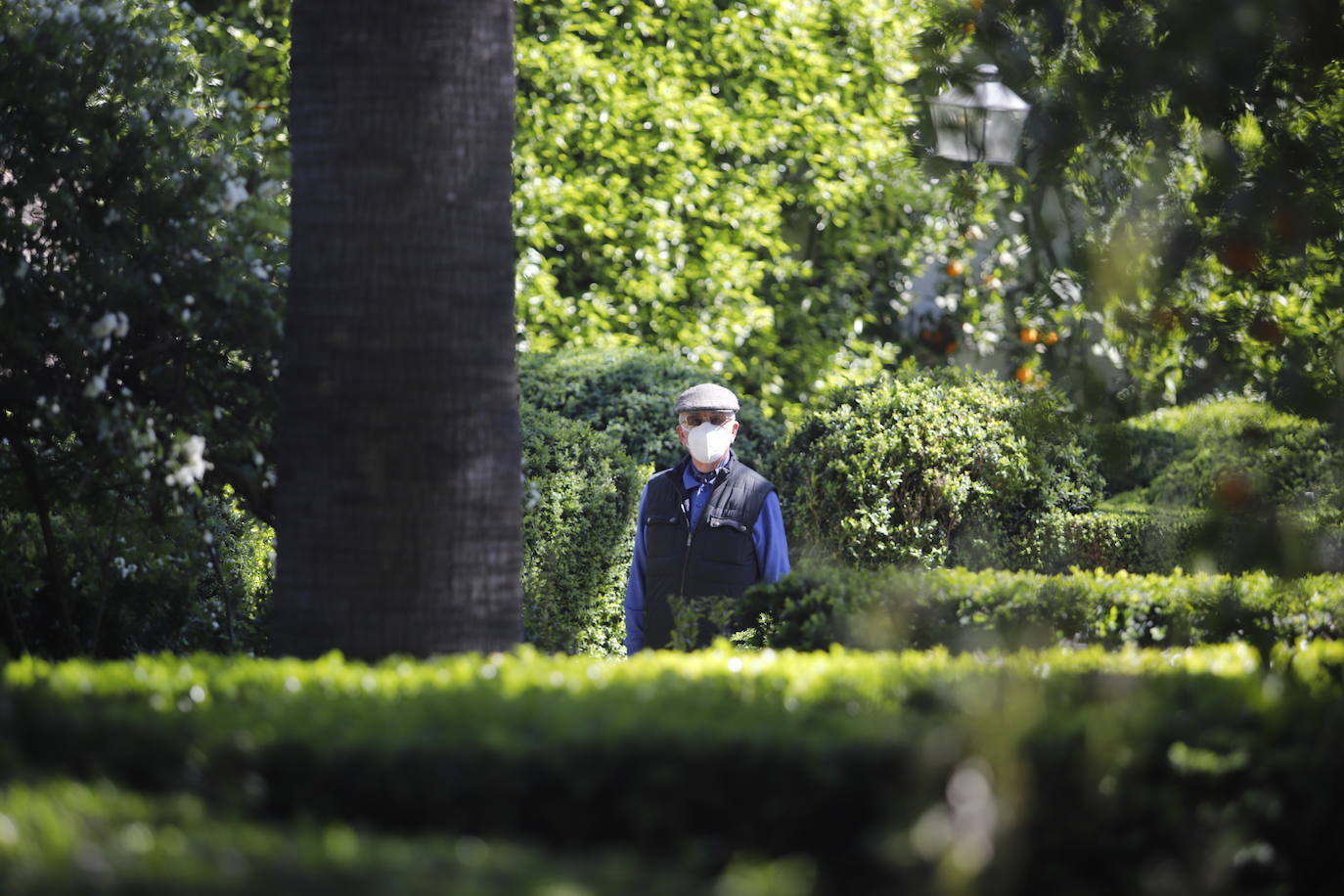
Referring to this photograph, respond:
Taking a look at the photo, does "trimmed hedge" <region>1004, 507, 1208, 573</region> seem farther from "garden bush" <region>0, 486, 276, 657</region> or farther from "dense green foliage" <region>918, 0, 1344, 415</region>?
"dense green foliage" <region>918, 0, 1344, 415</region>

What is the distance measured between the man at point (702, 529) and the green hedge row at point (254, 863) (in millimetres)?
4348

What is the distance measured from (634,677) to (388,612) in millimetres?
868

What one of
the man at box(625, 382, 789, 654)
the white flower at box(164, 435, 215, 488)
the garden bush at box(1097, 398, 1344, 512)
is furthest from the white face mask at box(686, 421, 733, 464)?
the white flower at box(164, 435, 215, 488)

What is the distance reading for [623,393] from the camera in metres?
10.2

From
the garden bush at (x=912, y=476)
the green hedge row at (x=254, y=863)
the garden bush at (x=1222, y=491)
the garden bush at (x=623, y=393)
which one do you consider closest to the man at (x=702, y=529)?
the garden bush at (x=1222, y=491)

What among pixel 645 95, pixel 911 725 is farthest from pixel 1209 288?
pixel 645 95

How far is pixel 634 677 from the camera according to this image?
3832mm

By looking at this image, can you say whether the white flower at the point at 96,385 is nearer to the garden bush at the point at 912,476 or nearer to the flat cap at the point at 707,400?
the flat cap at the point at 707,400

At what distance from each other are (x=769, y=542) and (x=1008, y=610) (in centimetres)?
148

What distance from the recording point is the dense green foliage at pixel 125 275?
5.32m

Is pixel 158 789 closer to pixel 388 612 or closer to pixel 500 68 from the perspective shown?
pixel 388 612

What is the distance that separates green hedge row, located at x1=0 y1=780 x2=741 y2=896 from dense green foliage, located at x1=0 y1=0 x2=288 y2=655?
2707mm

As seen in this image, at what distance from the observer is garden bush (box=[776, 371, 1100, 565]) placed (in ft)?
32.7

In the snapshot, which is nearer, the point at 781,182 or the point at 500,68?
the point at 500,68
